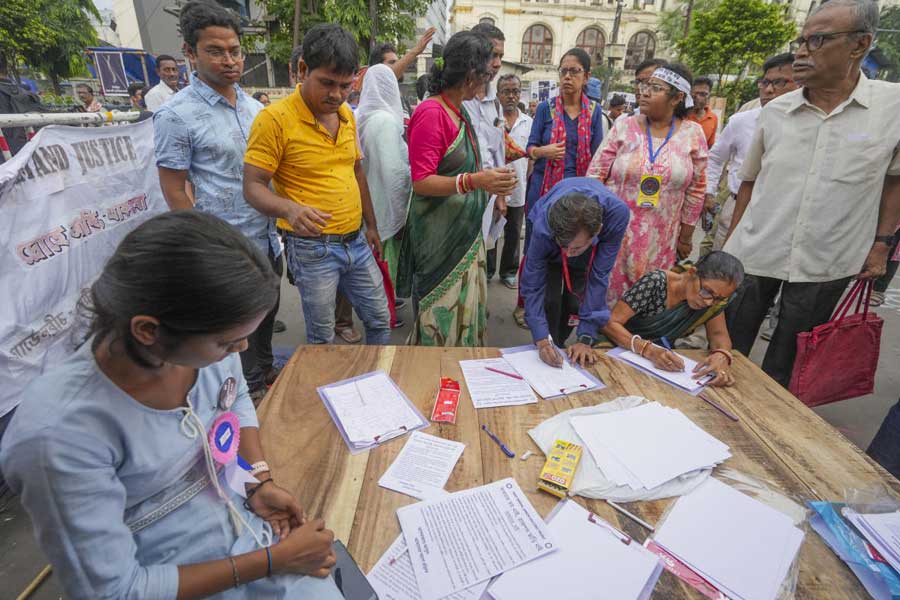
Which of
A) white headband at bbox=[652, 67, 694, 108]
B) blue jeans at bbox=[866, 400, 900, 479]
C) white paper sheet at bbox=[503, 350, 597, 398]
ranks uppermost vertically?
white headband at bbox=[652, 67, 694, 108]

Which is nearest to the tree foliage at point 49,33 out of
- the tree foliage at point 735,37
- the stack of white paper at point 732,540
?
the stack of white paper at point 732,540

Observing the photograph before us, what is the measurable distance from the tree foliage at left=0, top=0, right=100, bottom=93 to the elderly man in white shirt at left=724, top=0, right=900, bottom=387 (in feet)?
56.8

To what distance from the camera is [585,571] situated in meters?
0.86

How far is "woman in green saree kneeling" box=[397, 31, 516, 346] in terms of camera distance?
1.79 m

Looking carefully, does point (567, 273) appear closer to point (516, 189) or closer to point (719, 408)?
point (719, 408)

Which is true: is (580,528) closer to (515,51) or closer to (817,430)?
(817,430)

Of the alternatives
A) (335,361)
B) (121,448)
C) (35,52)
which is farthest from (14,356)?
(35,52)

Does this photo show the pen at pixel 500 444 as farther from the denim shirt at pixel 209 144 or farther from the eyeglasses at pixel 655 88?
the eyeglasses at pixel 655 88

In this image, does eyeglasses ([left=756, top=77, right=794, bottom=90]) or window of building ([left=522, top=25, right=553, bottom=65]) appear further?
window of building ([left=522, top=25, right=553, bottom=65])

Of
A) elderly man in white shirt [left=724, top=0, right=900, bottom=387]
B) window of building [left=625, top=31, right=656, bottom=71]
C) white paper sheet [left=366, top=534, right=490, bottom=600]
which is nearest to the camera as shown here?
white paper sheet [left=366, top=534, right=490, bottom=600]

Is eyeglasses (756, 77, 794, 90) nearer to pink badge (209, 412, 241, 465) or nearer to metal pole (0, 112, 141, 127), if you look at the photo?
pink badge (209, 412, 241, 465)

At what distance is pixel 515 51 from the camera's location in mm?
31219

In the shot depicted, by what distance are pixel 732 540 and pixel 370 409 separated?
90cm

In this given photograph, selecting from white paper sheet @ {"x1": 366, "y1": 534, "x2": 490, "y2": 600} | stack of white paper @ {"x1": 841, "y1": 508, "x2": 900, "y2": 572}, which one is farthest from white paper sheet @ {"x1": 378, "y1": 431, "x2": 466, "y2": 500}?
stack of white paper @ {"x1": 841, "y1": 508, "x2": 900, "y2": 572}
